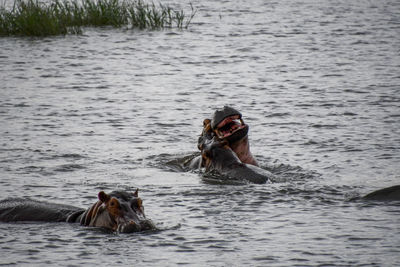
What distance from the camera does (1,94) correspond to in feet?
64.1

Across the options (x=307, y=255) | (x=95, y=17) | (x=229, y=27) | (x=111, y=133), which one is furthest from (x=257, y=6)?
(x=307, y=255)

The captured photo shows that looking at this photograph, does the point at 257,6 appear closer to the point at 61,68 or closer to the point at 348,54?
the point at 348,54

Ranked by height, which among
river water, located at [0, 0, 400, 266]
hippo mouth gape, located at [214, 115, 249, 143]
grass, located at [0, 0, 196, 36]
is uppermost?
grass, located at [0, 0, 196, 36]

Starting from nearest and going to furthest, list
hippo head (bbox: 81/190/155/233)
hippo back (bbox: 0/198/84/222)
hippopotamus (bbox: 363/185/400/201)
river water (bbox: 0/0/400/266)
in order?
hippo head (bbox: 81/190/155/233) < river water (bbox: 0/0/400/266) < hippo back (bbox: 0/198/84/222) < hippopotamus (bbox: 363/185/400/201)

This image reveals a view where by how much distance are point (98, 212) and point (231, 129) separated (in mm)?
3300

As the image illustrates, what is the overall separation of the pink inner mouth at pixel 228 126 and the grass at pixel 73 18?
1625cm

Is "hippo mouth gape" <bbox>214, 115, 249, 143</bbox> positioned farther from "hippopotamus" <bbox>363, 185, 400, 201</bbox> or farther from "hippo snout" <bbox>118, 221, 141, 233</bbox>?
"hippo snout" <bbox>118, 221, 141, 233</bbox>

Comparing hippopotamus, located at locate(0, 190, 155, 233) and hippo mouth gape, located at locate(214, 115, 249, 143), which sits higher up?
hippo mouth gape, located at locate(214, 115, 249, 143)

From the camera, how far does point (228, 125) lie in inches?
A: 471

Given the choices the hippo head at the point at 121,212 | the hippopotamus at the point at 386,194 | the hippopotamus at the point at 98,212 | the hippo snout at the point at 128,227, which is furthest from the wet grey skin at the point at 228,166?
the hippo snout at the point at 128,227

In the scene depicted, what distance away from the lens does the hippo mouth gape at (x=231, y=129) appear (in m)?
11.7

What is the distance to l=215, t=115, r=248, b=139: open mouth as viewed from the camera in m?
11.7

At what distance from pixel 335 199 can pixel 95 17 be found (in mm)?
19580

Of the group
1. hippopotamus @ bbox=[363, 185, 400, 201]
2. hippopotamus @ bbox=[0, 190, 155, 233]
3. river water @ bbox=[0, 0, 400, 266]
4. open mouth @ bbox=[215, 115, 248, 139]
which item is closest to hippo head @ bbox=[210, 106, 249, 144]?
open mouth @ bbox=[215, 115, 248, 139]
